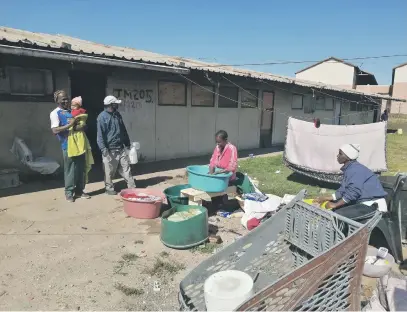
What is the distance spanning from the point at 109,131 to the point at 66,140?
760mm

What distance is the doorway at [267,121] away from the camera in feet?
46.2

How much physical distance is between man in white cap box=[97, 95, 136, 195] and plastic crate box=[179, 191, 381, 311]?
3.90 m

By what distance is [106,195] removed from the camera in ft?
21.3

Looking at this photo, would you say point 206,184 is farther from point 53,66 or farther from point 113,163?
point 53,66

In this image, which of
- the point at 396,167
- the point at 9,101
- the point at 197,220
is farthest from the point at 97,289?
the point at 396,167

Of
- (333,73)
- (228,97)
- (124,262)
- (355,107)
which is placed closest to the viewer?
(124,262)

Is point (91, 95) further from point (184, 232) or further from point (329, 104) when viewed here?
point (329, 104)

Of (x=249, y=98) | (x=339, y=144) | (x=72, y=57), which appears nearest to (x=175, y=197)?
(x=72, y=57)

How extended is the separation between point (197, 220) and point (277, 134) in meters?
11.4

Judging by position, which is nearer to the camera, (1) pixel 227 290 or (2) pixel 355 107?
(1) pixel 227 290

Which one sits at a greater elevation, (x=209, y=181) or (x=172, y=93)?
(x=172, y=93)

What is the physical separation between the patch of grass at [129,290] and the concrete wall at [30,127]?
4.98 m

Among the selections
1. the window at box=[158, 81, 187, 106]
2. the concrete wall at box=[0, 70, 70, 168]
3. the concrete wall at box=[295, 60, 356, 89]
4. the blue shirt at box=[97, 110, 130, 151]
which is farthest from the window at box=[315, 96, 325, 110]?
the concrete wall at box=[295, 60, 356, 89]

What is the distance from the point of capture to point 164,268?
389 cm
